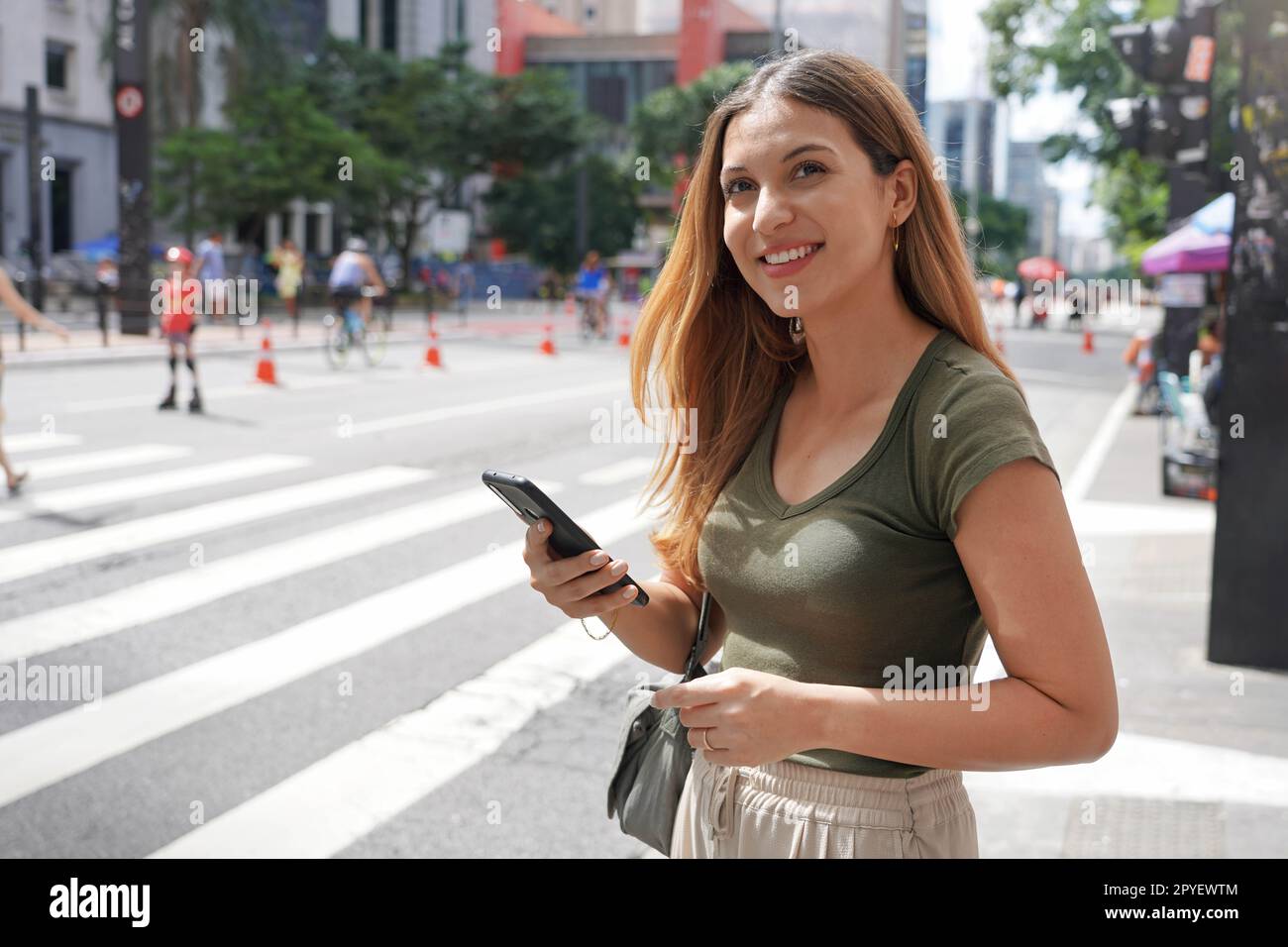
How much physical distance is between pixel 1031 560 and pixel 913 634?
23 centimetres

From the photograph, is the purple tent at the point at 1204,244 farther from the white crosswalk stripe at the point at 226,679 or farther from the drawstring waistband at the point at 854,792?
the drawstring waistband at the point at 854,792

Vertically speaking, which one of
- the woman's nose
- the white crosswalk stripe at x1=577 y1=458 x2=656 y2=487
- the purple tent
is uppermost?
the purple tent

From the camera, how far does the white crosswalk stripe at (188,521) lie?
25.2 feet

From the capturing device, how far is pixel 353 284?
66.5 feet

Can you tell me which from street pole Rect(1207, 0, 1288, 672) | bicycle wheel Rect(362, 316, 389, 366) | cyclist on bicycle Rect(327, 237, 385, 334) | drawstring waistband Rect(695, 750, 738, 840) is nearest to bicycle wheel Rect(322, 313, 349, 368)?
cyclist on bicycle Rect(327, 237, 385, 334)

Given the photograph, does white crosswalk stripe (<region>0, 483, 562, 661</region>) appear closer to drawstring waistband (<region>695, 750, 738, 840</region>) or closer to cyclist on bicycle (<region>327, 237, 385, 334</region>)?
drawstring waistband (<region>695, 750, 738, 840</region>)

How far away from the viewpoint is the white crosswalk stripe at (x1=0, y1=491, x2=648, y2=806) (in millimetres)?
4875

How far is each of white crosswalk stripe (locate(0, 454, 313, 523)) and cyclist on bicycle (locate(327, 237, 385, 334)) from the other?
29.9 ft

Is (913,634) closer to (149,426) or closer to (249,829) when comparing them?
(249,829)

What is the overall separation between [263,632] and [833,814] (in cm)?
505

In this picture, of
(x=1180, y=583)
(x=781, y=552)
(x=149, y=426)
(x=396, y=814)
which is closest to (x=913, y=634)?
(x=781, y=552)

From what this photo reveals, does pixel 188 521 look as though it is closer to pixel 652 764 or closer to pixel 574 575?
pixel 652 764

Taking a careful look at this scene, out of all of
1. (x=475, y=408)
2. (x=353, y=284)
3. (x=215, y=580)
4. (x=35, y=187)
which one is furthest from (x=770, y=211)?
(x=35, y=187)

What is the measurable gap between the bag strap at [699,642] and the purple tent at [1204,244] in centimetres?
1417
